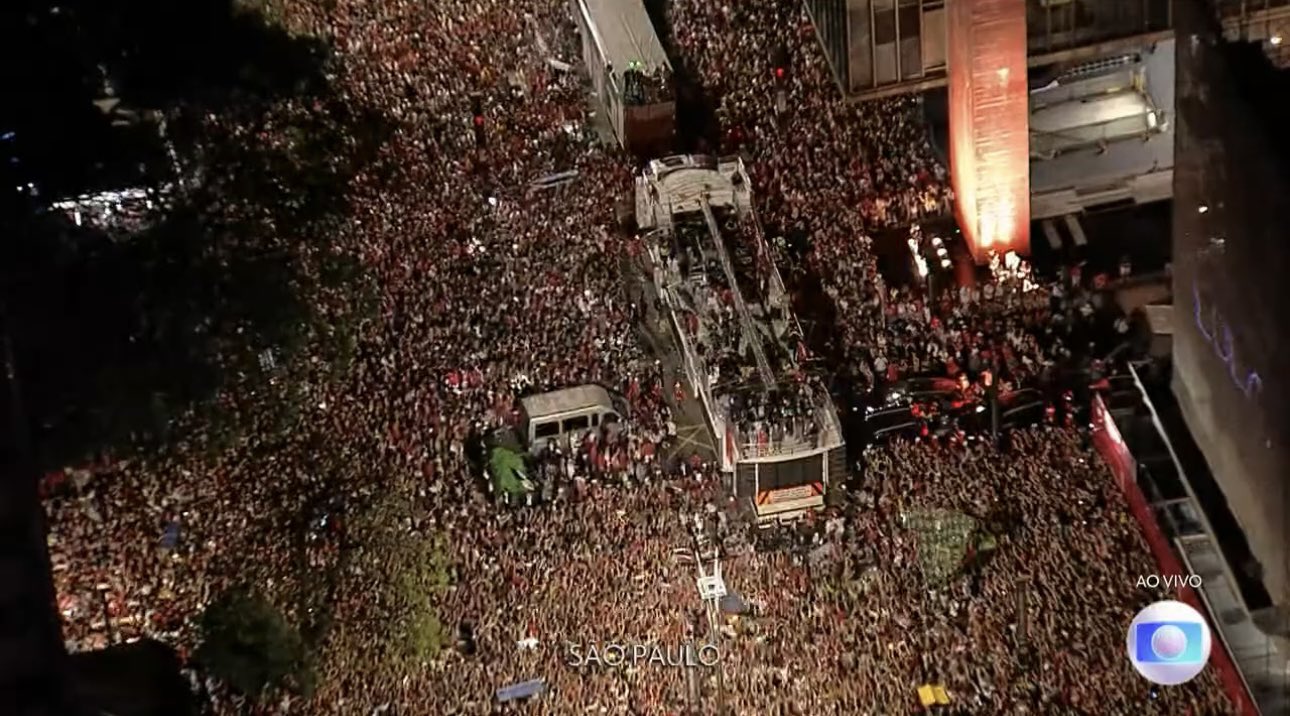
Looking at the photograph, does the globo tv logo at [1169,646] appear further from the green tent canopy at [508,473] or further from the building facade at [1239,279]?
the green tent canopy at [508,473]

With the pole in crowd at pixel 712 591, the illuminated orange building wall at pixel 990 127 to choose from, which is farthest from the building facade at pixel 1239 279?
the pole in crowd at pixel 712 591

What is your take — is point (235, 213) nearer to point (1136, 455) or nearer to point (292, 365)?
point (292, 365)

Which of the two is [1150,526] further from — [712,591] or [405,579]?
[405,579]

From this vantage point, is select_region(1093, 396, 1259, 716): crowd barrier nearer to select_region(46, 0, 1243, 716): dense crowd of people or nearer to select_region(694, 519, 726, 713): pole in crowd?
select_region(46, 0, 1243, 716): dense crowd of people

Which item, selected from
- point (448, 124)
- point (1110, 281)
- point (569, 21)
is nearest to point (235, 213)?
point (448, 124)

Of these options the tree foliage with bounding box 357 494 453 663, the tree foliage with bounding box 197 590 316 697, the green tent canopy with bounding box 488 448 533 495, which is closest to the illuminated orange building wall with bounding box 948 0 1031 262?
the green tent canopy with bounding box 488 448 533 495

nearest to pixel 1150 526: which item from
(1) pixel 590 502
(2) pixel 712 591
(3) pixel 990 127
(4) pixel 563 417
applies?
(2) pixel 712 591
